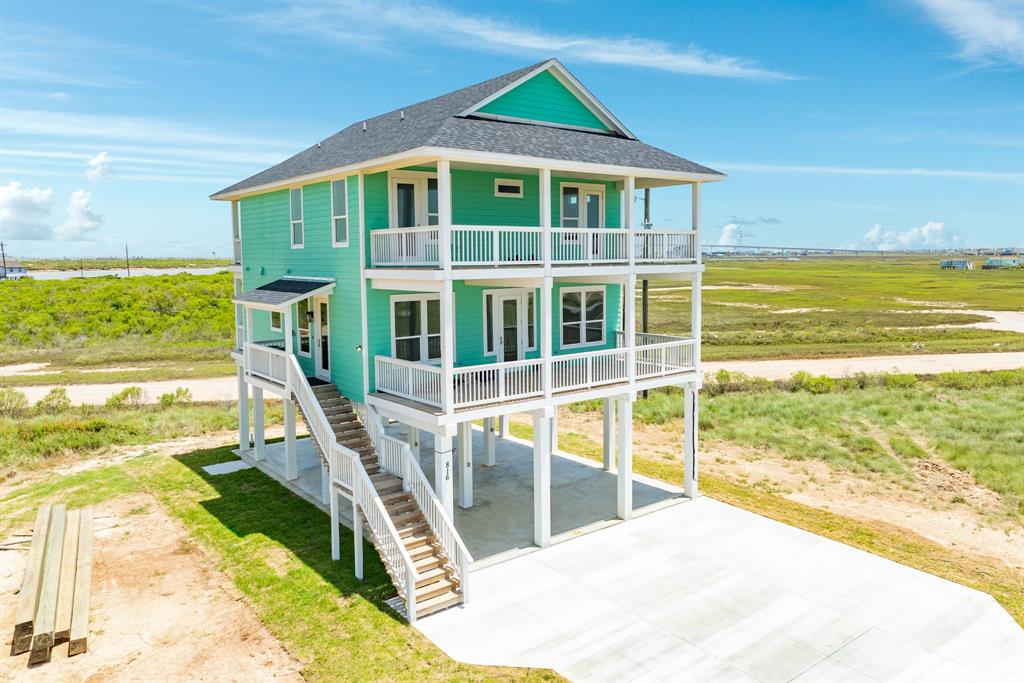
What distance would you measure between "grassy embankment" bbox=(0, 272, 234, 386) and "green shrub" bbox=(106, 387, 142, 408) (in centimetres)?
718

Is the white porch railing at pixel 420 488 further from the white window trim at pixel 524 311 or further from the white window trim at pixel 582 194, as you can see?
the white window trim at pixel 582 194

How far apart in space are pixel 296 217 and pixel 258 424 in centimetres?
707

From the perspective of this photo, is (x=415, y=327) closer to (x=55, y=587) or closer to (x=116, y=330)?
(x=55, y=587)

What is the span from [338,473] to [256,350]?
249 inches

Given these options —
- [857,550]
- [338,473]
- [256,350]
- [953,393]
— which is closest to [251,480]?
[256,350]

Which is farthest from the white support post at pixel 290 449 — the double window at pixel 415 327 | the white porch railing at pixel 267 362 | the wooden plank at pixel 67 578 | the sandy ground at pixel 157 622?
the wooden plank at pixel 67 578

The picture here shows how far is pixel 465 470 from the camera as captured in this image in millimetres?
19500

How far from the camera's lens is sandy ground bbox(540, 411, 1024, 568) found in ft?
59.5

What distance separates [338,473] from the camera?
54.2ft

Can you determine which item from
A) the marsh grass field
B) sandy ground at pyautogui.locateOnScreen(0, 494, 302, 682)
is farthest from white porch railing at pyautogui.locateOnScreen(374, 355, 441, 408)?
the marsh grass field

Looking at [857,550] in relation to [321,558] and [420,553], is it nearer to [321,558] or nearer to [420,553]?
[420,553]

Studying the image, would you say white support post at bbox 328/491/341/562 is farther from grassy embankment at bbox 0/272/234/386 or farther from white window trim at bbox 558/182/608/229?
grassy embankment at bbox 0/272/234/386

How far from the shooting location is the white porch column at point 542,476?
1662 centimetres

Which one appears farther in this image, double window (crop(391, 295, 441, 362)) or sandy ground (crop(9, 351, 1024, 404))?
sandy ground (crop(9, 351, 1024, 404))
